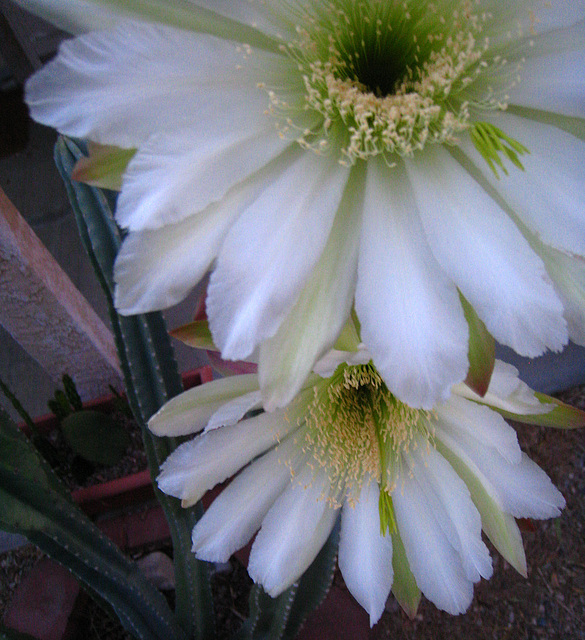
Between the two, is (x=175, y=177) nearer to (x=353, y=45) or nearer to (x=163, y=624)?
(x=353, y=45)

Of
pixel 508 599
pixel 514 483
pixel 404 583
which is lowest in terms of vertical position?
pixel 508 599

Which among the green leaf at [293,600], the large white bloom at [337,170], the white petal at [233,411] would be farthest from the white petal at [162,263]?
the green leaf at [293,600]

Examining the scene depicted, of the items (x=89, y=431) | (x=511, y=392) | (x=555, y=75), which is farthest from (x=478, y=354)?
(x=89, y=431)

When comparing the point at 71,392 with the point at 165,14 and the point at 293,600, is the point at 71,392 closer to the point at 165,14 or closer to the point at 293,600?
the point at 293,600

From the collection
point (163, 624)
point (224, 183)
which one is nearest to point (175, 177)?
point (224, 183)

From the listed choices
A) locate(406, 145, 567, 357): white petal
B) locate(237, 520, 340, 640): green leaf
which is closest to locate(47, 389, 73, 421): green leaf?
locate(237, 520, 340, 640): green leaf

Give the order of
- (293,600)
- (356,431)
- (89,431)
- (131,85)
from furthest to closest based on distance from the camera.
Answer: (89,431)
(293,600)
(356,431)
(131,85)
